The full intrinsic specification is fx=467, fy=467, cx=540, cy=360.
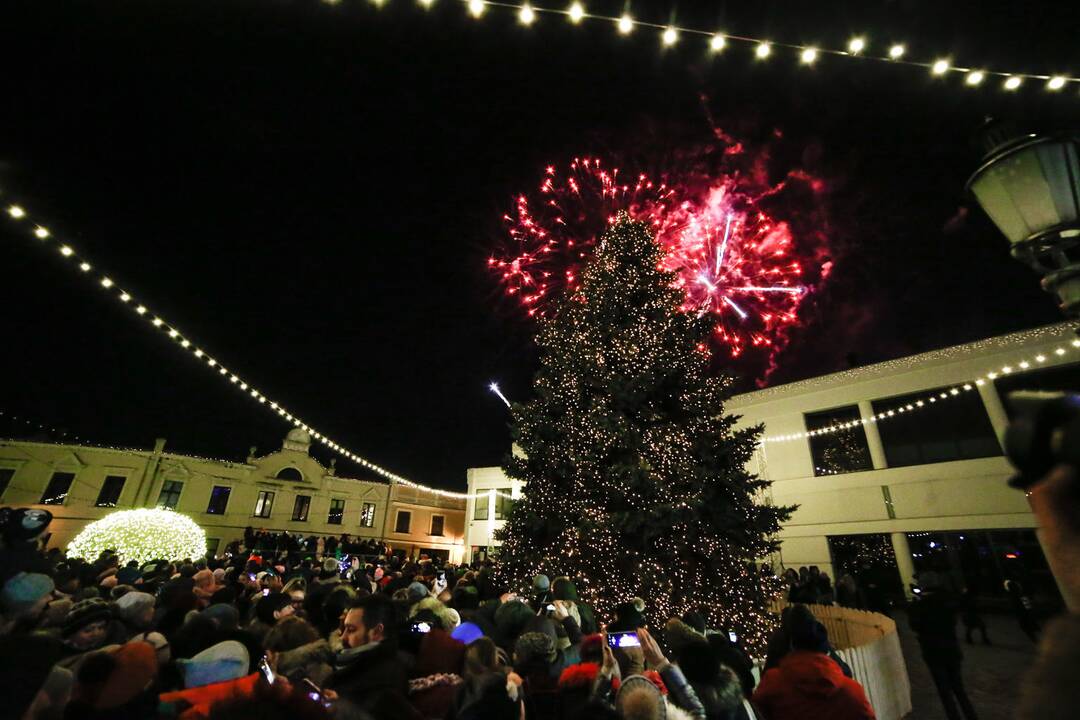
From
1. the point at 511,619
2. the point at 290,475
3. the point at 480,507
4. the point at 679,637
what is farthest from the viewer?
the point at 290,475

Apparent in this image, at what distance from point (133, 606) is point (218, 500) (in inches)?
1360

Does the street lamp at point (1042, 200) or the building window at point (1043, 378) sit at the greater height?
the building window at point (1043, 378)

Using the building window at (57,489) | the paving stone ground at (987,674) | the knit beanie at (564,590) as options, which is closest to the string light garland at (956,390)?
the paving stone ground at (987,674)

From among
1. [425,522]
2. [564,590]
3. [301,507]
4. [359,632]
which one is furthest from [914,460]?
[301,507]

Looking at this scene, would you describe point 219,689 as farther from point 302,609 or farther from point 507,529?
point 507,529

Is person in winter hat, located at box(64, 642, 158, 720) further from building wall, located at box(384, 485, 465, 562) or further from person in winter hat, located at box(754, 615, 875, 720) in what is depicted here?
building wall, located at box(384, 485, 465, 562)

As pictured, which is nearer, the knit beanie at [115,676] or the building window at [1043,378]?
the knit beanie at [115,676]

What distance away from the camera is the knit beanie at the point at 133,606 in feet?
14.2

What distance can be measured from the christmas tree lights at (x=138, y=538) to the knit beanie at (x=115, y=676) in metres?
Result: 12.5

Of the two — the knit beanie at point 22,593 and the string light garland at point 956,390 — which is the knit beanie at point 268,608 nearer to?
the knit beanie at point 22,593

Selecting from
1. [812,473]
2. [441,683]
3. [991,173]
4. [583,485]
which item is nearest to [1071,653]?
[991,173]

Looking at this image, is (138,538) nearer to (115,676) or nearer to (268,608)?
(268,608)

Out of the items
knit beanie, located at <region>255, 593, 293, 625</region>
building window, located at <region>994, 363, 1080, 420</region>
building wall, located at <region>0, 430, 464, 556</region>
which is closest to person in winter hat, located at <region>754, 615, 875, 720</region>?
knit beanie, located at <region>255, 593, 293, 625</region>

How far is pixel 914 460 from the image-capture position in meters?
18.3
